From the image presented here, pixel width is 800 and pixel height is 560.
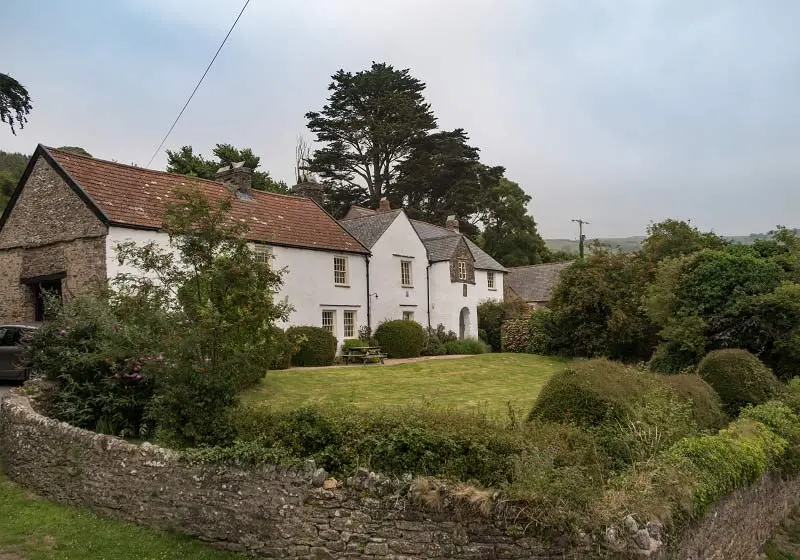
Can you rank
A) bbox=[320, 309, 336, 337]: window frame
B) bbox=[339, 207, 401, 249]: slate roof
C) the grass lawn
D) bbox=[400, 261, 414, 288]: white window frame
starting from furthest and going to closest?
bbox=[400, 261, 414, 288]: white window frame, bbox=[339, 207, 401, 249]: slate roof, bbox=[320, 309, 336, 337]: window frame, the grass lawn

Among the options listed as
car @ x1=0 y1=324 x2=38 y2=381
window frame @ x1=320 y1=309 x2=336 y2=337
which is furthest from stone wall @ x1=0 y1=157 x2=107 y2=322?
window frame @ x1=320 y1=309 x2=336 y2=337

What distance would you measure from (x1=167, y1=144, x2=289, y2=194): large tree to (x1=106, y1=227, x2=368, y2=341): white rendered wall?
1382cm

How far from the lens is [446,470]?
26.1ft

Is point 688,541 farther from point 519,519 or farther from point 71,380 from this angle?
point 71,380

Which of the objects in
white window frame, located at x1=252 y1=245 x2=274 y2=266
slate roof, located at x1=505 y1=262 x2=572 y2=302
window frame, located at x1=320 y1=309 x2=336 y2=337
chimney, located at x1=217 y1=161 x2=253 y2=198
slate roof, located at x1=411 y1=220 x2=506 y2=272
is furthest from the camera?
slate roof, located at x1=505 y1=262 x2=572 y2=302

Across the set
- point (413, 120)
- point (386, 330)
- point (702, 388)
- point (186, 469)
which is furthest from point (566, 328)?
point (413, 120)

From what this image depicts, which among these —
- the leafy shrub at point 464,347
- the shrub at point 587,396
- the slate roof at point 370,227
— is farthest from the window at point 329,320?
the shrub at point 587,396

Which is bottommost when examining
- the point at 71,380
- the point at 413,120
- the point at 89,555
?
the point at 89,555

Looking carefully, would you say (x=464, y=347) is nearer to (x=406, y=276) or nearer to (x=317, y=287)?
(x=406, y=276)

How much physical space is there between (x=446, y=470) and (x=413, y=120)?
47460mm

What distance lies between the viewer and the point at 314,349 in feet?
79.7

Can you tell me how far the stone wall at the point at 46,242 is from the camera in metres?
19.9

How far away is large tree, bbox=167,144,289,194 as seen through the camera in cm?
3959

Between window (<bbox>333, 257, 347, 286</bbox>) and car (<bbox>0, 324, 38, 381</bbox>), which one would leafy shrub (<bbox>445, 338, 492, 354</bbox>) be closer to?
window (<bbox>333, 257, 347, 286</bbox>)
